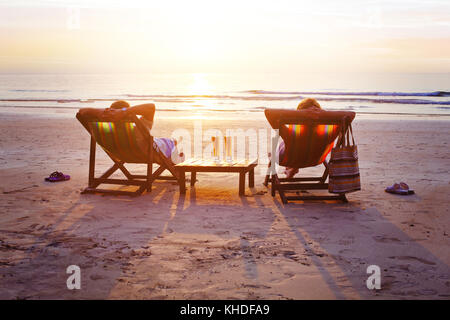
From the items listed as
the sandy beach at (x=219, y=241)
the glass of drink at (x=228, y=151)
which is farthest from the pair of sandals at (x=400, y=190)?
the glass of drink at (x=228, y=151)

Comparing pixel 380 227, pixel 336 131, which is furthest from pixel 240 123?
pixel 380 227

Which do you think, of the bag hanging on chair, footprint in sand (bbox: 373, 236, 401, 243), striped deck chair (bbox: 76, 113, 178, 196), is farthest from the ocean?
footprint in sand (bbox: 373, 236, 401, 243)

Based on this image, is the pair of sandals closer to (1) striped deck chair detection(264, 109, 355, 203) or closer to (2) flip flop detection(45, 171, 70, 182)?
(1) striped deck chair detection(264, 109, 355, 203)

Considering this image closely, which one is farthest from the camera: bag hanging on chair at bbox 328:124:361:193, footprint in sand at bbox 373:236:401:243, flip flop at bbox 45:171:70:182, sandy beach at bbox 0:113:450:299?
flip flop at bbox 45:171:70:182

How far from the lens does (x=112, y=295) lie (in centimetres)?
272

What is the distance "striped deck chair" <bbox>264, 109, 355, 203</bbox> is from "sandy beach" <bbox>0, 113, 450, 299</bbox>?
26 centimetres

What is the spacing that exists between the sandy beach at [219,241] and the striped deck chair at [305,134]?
10.3 inches

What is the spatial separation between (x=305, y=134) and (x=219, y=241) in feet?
6.37

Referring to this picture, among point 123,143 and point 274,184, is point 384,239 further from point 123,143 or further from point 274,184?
point 123,143

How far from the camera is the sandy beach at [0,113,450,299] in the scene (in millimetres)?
2854

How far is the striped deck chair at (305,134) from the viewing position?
4.92 m

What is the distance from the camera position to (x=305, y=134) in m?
5.05

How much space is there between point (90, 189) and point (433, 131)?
1034 cm

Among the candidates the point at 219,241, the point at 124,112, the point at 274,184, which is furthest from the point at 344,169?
the point at 124,112
